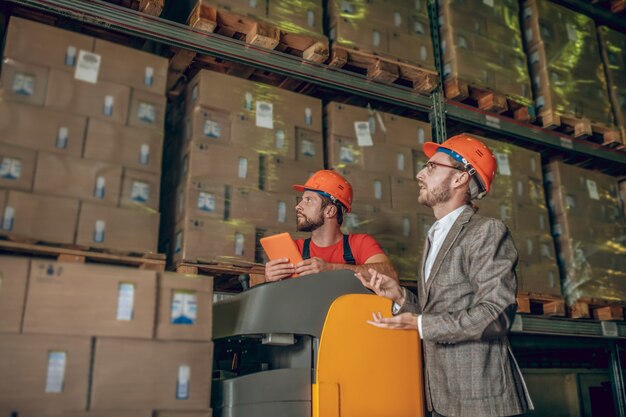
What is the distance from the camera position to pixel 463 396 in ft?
7.27

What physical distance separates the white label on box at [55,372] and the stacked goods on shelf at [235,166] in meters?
1.10

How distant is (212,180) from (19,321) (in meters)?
1.53

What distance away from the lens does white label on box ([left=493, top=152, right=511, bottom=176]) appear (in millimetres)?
4977

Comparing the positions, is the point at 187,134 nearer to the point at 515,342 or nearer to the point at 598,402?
the point at 515,342

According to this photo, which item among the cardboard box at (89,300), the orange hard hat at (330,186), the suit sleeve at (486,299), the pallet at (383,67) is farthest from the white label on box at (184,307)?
the pallet at (383,67)

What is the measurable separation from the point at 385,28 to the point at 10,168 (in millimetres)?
3013

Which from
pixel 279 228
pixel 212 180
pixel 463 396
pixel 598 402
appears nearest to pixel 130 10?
pixel 212 180

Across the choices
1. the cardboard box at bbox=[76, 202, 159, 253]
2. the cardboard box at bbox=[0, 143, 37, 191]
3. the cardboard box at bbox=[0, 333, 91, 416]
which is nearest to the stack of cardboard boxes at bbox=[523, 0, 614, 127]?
the cardboard box at bbox=[76, 202, 159, 253]

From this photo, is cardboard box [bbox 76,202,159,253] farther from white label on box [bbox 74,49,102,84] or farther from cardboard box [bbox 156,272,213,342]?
white label on box [bbox 74,49,102,84]

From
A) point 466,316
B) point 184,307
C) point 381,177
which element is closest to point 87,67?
point 184,307

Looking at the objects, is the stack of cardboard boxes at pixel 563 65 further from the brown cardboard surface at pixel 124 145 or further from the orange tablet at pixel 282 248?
the brown cardboard surface at pixel 124 145

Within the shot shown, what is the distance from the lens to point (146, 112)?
3520 millimetres

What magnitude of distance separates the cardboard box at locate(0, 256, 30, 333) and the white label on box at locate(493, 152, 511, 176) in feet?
12.7

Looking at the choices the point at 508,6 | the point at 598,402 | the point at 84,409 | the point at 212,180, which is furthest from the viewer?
the point at 598,402
